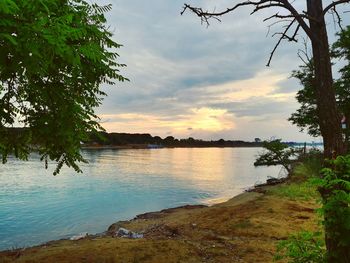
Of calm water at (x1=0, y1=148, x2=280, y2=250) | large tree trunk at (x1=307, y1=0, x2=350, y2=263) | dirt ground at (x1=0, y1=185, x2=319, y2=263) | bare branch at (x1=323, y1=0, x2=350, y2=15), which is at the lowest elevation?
calm water at (x1=0, y1=148, x2=280, y2=250)

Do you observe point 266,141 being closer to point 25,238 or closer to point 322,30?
point 25,238

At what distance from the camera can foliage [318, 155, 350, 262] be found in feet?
19.2

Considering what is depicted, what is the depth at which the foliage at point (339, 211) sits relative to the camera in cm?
585

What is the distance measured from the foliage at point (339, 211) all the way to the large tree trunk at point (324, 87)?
69cm

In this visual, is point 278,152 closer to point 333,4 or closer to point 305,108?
point 305,108

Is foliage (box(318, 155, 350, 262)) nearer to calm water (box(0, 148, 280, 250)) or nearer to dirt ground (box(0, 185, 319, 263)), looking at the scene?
dirt ground (box(0, 185, 319, 263))

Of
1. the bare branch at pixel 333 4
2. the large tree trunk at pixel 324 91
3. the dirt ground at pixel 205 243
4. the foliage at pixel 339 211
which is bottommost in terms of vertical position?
the dirt ground at pixel 205 243

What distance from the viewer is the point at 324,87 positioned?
707 centimetres

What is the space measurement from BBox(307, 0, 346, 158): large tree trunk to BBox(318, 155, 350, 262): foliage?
69cm

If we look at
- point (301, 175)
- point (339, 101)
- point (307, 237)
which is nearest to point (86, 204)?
point (301, 175)

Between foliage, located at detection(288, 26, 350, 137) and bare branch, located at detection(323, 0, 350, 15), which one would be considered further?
foliage, located at detection(288, 26, 350, 137)

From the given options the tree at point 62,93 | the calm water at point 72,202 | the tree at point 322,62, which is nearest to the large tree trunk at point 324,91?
the tree at point 322,62

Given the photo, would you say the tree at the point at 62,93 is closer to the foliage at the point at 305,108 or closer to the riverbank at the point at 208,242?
the riverbank at the point at 208,242

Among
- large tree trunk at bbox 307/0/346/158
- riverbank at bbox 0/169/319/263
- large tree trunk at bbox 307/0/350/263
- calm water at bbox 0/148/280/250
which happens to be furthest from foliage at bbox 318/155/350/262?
calm water at bbox 0/148/280/250
